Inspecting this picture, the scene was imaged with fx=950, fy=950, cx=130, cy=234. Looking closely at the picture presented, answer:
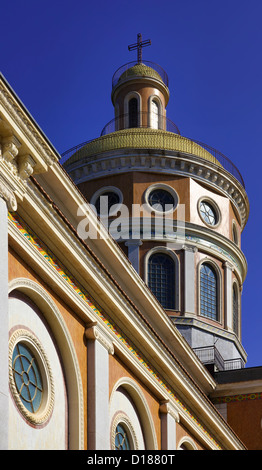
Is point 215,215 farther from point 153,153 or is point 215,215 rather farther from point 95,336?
point 95,336

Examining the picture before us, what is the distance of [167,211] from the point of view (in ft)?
111

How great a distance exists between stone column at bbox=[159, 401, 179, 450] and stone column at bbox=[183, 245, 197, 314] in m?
11.4

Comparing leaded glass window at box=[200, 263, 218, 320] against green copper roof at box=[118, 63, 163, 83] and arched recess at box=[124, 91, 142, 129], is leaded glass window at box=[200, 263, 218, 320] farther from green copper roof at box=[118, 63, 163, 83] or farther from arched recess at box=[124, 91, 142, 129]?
green copper roof at box=[118, 63, 163, 83]

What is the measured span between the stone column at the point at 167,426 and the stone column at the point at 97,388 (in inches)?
146

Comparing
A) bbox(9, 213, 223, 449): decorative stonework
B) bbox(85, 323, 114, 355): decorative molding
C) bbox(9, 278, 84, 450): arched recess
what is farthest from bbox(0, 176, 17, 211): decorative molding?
bbox(85, 323, 114, 355): decorative molding

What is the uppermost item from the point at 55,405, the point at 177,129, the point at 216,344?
the point at 177,129

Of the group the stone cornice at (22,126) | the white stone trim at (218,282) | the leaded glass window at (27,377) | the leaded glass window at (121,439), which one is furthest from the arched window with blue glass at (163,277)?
the stone cornice at (22,126)

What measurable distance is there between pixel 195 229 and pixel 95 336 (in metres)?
16.8

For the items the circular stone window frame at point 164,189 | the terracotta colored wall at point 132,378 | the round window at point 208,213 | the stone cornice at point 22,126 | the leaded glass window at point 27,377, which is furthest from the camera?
the round window at point 208,213

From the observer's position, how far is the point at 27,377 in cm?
1464

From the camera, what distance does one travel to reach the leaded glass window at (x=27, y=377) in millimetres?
14281

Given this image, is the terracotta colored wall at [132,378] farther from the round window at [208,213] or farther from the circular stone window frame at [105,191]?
the round window at [208,213]

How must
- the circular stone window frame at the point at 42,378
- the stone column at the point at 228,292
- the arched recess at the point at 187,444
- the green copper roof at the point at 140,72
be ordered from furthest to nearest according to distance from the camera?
the green copper roof at the point at 140,72, the stone column at the point at 228,292, the arched recess at the point at 187,444, the circular stone window frame at the point at 42,378
